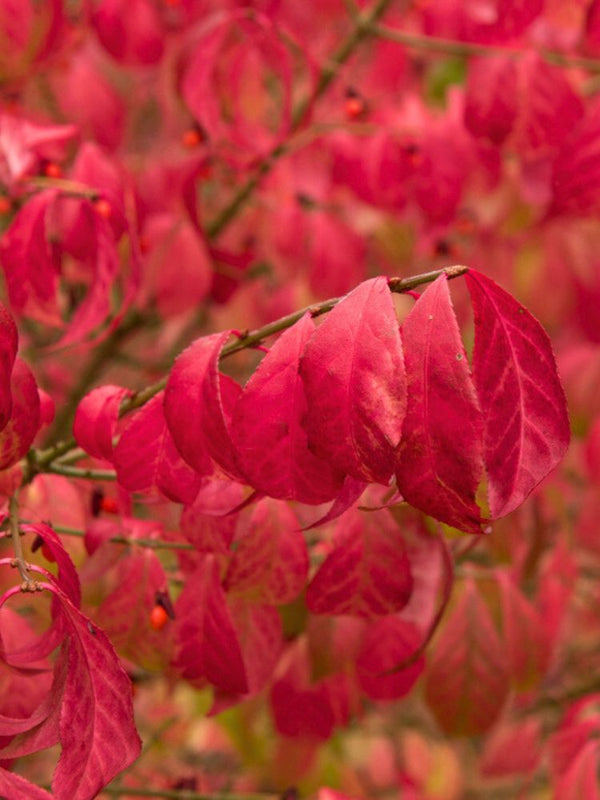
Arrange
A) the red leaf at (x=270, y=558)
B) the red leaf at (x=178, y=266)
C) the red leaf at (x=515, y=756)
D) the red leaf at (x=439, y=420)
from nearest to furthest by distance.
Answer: the red leaf at (x=439, y=420) → the red leaf at (x=270, y=558) → the red leaf at (x=178, y=266) → the red leaf at (x=515, y=756)

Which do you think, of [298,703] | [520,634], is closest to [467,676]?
[520,634]

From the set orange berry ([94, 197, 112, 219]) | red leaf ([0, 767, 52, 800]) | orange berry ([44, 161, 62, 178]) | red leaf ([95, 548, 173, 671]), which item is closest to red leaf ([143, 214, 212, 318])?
orange berry ([44, 161, 62, 178])

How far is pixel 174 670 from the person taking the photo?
2.59 feet

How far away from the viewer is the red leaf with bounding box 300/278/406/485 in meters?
0.53

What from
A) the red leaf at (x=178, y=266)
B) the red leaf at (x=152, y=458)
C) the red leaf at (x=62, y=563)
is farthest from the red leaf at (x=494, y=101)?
the red leaf at (x=62, y=563)

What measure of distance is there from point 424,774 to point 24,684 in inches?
57.9

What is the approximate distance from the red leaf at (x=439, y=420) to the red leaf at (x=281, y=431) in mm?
63

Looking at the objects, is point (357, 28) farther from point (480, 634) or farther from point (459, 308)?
point (480, 634)

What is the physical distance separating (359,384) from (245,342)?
13cm

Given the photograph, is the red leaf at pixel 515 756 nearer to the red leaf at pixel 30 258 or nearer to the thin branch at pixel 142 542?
the thin branch at pixel 142 542

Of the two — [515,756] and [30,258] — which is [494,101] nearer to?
[30,258]

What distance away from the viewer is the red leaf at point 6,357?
22.9 inches

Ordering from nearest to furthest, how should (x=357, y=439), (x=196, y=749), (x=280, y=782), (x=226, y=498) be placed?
(x=357, y=439), (x=226, y=498), (x=280, y=782), (x=196, y=749)

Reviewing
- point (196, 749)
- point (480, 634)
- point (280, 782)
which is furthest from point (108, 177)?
point (196, 749)
